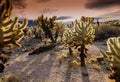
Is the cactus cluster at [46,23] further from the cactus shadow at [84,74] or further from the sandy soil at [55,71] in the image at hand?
the cactus shadow at [84,74]

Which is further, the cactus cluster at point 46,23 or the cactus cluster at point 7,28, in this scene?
the cactus cluster at point 46,23

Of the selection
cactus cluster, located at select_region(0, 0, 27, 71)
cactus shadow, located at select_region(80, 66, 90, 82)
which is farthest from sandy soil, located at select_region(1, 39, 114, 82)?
cactus cluster, located at select_region(0, 0, 27, 71)

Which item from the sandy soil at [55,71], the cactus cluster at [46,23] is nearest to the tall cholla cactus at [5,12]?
the sandy soil at [55,71]

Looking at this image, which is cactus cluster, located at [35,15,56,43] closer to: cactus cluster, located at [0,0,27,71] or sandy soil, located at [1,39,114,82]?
sandy soil, located at [1,39,114,82]

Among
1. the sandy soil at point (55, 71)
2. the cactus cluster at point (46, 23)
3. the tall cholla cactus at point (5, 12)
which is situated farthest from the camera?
the cactus cluster at point (46, 23)

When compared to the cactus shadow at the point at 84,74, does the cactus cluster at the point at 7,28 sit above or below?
above

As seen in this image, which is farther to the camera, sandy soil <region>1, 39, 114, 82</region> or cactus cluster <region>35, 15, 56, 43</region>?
cactus cluster <region>35, 15, 56, 43</region>

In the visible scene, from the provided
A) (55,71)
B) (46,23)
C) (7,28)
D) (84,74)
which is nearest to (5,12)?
(7,28)

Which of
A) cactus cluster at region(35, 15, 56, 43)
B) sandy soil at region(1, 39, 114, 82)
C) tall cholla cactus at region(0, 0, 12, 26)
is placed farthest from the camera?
cactus cluster at region(35, 15, 56, 43)

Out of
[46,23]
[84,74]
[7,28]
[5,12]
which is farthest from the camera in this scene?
[46,23]

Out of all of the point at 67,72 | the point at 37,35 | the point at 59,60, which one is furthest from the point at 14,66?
the point at 37,35

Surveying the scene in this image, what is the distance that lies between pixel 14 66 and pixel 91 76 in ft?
21.9

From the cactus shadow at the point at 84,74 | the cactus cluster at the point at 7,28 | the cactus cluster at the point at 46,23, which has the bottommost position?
the cactus shadow at the point at 84,74

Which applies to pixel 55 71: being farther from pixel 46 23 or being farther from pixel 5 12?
pixel 46 23
